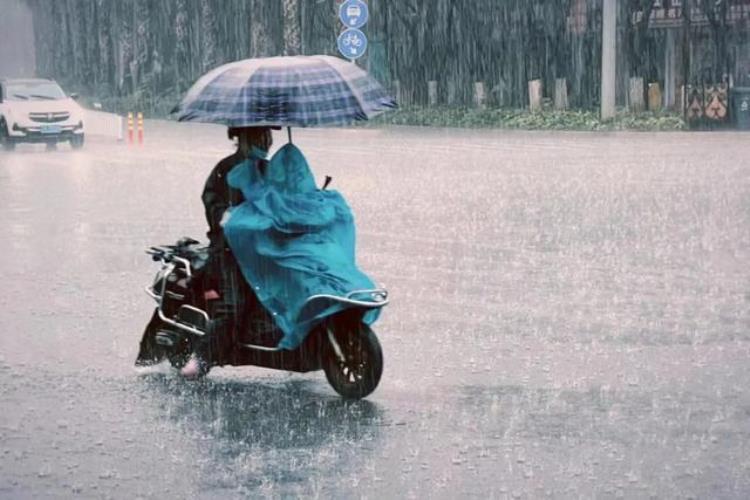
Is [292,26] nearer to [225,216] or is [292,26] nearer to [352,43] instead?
[352,43]

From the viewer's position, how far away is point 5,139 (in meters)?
35.6

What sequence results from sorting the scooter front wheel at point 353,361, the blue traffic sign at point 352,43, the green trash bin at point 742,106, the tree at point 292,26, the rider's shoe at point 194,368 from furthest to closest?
the tree at point 292,26 < the blue traffic sign at point 352,43 < the green trash bin at point 742,106 < the rider's shoe at point 194,368 < the scooter front wheel at point 353,361

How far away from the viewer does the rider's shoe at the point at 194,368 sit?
28.9 feet

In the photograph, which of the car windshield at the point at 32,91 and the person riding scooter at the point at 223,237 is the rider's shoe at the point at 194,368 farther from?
the car windshield at the point at 32,91

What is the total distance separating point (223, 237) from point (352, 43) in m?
31.0

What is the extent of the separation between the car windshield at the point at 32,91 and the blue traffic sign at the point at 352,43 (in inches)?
272

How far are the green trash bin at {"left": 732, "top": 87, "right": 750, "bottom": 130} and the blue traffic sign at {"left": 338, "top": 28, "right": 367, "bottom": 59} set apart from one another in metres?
9.00

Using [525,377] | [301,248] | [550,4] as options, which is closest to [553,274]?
[525,377]

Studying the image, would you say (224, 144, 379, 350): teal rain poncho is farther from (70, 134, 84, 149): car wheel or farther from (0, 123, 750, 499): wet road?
(70, 134, 84, 149): car wheel

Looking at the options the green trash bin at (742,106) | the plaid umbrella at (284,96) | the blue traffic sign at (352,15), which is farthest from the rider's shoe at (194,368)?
the blue traffic sign at (352,15)

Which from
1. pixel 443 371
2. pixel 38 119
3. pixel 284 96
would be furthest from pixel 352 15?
pixel 284 96

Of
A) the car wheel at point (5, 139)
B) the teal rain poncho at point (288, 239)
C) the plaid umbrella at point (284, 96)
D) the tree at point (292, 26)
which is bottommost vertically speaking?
the car wheel at point (5, 139)

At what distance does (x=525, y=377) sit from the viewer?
8969mm

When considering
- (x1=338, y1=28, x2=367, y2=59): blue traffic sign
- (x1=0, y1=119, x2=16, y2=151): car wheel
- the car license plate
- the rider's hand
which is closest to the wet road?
the rider's hand
